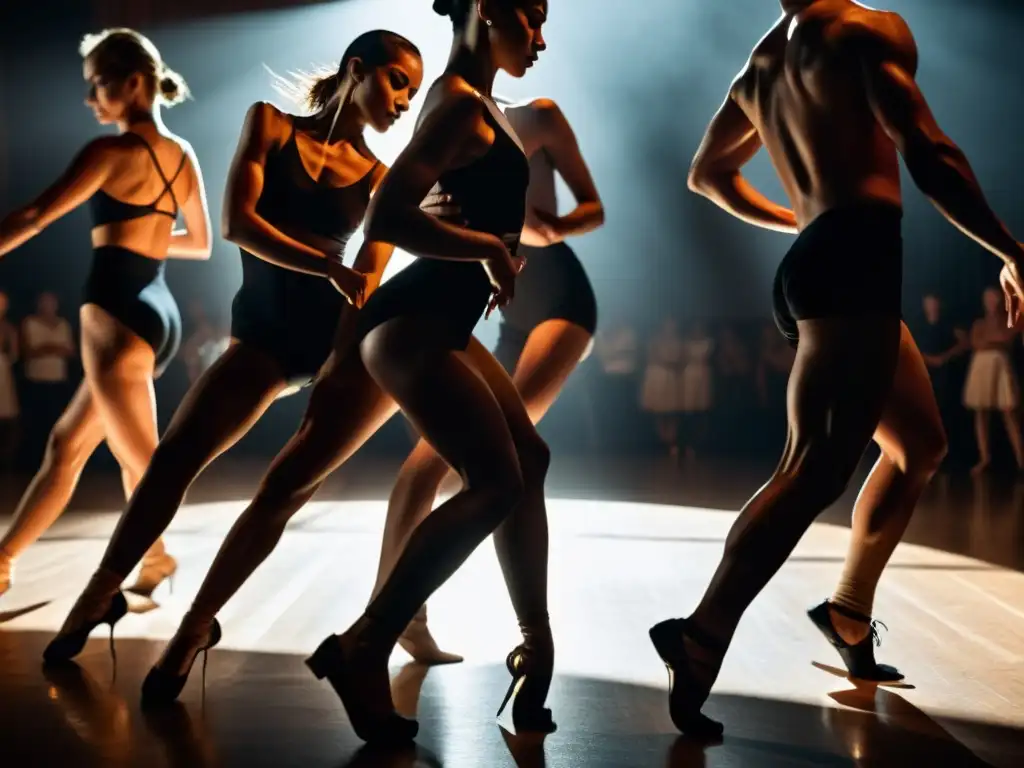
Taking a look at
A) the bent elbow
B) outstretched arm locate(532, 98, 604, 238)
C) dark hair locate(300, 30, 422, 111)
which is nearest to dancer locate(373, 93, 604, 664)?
outstretched arm locate(532, 98, 604, 238)

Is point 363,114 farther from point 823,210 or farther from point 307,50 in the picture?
point 307,50

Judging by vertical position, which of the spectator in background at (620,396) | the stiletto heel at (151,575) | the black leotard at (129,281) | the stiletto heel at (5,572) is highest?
the black leotard at (129,281)

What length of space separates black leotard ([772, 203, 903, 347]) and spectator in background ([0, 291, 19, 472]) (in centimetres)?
772

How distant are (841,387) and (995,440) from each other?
25.6 ft

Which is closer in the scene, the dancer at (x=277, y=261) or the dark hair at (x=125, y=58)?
the dancer at (x=277, y=261)

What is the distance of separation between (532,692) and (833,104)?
4.35ft

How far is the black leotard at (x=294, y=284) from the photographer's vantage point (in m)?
2.79

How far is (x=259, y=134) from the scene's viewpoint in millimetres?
2752

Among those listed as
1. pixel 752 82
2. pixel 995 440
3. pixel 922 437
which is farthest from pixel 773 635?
pixel 995 440

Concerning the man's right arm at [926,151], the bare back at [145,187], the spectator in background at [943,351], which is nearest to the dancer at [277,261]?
the bare back at [145,187]

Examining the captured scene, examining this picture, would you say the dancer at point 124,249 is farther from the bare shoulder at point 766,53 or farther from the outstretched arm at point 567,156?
the bare shoulder at point 766,53

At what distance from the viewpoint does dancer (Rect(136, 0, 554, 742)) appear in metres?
2.24

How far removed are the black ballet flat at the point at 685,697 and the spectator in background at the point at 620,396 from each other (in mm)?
8331

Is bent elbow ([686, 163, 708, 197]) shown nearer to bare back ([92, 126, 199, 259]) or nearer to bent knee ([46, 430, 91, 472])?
bare back ([92, 126, 199, 259])
